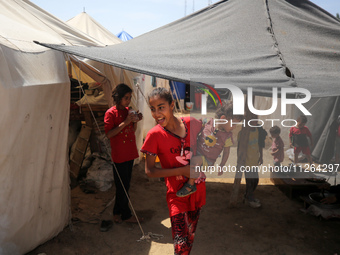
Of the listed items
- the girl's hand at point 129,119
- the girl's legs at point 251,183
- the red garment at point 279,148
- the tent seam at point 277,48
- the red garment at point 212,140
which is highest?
the tent seam at point 277,48

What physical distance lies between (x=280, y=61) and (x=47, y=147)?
2.46m

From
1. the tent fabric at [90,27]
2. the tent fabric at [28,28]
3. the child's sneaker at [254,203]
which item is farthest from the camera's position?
the tent fabric at [90,27]

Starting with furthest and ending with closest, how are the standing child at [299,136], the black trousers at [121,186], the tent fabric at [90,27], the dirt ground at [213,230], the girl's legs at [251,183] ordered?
the tent fabric at [90,27] < the standing child at [299,136] < the girl's legs at [251,183] < the black trousers at [121,186] < the dirt ground at [213,230]

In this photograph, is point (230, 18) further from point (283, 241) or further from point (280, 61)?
point (283, 241)

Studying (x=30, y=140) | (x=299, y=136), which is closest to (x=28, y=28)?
(x=30, y=140)

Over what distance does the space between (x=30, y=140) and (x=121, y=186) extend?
1199 millimetres

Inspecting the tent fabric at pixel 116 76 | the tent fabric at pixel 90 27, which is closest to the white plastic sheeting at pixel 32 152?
the tent fabric at pixel 116 76

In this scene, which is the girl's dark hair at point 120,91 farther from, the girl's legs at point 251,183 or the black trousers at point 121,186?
the girl's legs at point 251,183

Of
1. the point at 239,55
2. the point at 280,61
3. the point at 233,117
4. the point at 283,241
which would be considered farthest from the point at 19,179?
the point at 283,241

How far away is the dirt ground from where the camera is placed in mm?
3246

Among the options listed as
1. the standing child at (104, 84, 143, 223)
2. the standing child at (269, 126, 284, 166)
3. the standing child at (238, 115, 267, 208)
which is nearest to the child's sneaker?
the standing child at (238, 115, 267, 208)

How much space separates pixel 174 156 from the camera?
82.3 inches

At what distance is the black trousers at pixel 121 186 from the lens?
11.4 ft

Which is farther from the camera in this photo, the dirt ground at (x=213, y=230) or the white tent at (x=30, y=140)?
the dirt ground at (x=213, y=230)
